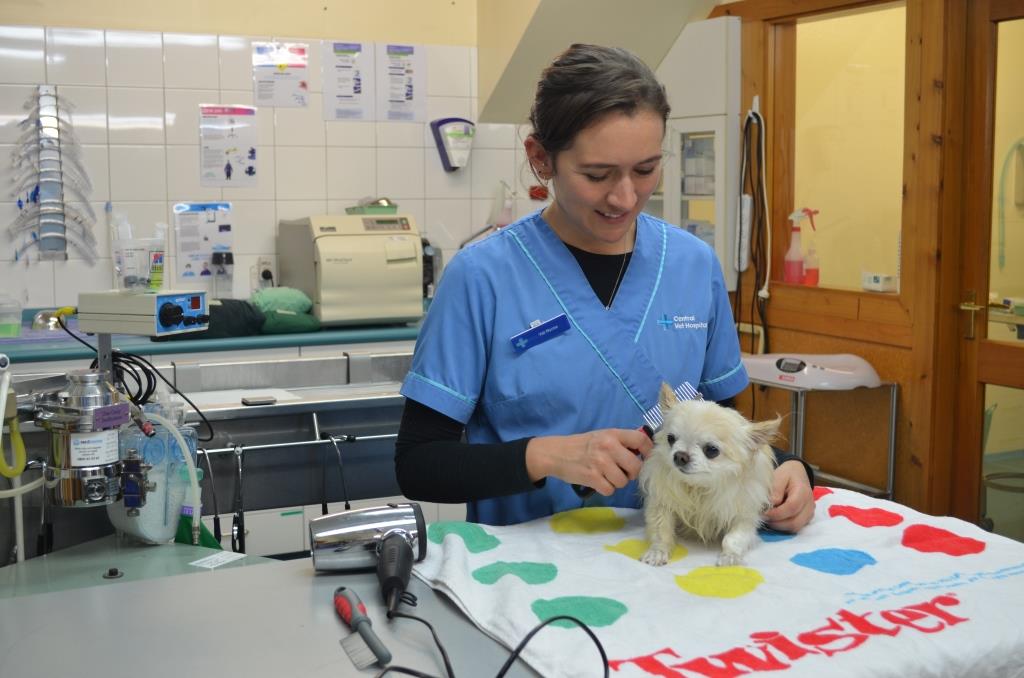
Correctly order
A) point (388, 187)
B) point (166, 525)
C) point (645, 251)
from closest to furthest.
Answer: point (645, 251) → point (166, 525) → point (388, 187)

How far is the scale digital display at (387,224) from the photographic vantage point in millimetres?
4051

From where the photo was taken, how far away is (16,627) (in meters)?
1.16

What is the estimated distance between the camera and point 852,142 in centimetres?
399

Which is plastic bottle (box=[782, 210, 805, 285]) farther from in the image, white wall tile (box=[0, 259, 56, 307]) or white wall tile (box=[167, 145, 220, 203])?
white wall tile (box=[0, 259, 56, 307])

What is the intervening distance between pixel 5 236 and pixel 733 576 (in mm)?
3642

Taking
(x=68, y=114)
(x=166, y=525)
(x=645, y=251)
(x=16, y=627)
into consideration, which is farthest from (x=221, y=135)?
(x=16, y=627)

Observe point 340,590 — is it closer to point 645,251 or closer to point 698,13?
point 645,251

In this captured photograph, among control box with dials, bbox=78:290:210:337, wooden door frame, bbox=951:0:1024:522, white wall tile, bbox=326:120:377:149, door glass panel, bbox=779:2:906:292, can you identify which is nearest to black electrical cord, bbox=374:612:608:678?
control box with dials, bbox=78:290:210:337

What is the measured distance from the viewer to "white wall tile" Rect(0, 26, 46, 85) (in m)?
4.00

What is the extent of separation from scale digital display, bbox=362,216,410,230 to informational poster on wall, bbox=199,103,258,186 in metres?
0.64

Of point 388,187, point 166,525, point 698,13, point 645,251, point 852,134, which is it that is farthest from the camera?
point 388,187

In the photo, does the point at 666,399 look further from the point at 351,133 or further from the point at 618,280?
the point at 351,133

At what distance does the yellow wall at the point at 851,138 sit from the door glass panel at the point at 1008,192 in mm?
347

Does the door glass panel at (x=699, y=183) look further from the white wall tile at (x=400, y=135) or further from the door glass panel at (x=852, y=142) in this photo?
the white wall tile at (x=400, y=135)
